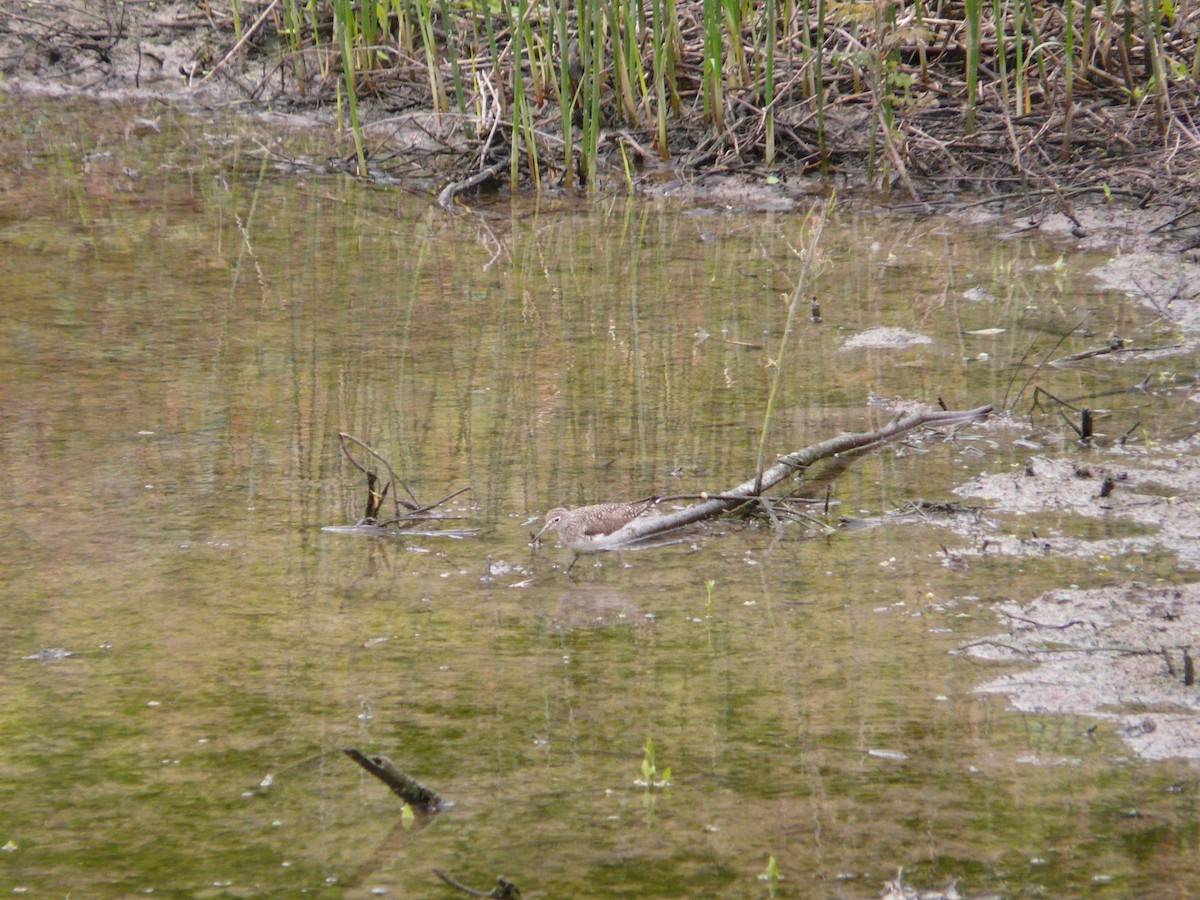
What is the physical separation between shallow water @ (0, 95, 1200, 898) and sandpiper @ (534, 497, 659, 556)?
0.07 meters

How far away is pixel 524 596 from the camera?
2928 mm

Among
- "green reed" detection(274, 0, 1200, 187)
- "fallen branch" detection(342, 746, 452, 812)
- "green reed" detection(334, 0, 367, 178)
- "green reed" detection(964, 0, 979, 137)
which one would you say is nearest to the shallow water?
"fallen branch" detection(342, 746, 452, 812)

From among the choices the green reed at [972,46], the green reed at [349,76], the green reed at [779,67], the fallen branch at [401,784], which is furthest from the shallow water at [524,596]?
the green reed at [349,76]

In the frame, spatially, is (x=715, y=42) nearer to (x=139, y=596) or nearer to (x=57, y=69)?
(x=139, y=596)

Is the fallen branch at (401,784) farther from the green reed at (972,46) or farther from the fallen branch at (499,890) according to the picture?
the green reed at (972,46)

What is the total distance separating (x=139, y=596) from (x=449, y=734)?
2.97ft

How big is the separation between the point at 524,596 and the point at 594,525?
0.77 feet

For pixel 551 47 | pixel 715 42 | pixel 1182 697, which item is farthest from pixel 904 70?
pixel 1182 697

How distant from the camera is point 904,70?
758 cm

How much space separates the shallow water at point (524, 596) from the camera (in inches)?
81.0

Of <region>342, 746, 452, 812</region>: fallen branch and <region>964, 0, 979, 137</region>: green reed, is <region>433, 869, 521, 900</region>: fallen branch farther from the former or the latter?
<region>964, 0, 979, 137</region>: green reed

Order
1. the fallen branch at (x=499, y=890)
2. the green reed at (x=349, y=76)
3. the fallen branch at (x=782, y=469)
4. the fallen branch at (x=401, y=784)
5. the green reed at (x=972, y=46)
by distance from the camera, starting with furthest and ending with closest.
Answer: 1. the green reed at (x=349, y=76)
2. the green reed at (x=972, y=46)
3. the fallen branch at (x=782, y=469)
4. the fallen branch at (x=401, y=784)
5. the fallen branch at (x=499, y=890)

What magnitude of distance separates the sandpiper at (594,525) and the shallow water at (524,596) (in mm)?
67

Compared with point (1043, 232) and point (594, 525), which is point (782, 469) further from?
point (1043, 232)
